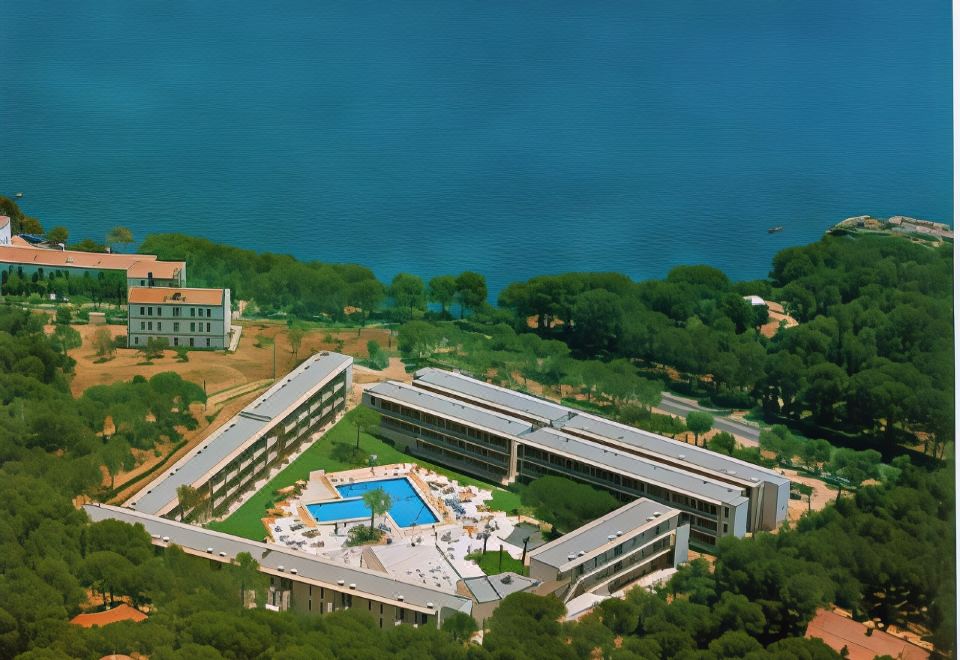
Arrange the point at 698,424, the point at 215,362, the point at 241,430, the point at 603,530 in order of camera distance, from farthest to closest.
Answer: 1. the point at 215,362
2. the point at 698,424
3. the point at 241,430
4. the point at 603,530

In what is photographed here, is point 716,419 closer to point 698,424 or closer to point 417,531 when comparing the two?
point 698,424

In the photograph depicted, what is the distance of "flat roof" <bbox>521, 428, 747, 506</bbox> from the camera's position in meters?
9.76

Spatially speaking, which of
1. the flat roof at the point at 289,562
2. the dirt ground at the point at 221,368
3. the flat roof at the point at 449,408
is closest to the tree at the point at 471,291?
the dirt ground at the point at 221,368

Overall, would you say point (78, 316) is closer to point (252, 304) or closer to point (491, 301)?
point (252, 304)

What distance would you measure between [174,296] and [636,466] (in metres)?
4.17

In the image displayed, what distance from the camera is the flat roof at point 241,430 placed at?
9414mm

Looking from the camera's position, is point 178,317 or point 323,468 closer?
point 323,468

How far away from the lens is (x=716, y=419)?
12008 mm

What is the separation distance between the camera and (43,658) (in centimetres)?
713

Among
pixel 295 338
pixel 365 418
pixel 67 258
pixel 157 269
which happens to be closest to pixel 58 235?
pixel 67 258

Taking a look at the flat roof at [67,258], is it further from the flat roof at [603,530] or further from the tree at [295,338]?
the flat roof at [603,530]

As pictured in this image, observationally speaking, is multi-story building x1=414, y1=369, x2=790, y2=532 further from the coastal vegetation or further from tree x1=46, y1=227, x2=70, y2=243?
tree x1=46, y1=227, x2=70, y2=243

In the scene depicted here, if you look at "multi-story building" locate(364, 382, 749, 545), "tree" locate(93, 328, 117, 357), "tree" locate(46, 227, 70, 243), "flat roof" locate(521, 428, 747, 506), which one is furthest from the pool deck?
"tree" locate(46, 227, 70, 243)

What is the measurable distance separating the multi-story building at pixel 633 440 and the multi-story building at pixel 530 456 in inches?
4.5
